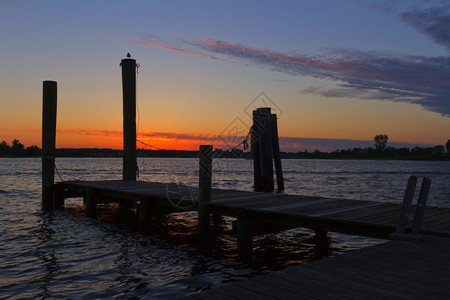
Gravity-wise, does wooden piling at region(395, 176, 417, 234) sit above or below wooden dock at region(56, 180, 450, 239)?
above

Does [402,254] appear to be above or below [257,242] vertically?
above

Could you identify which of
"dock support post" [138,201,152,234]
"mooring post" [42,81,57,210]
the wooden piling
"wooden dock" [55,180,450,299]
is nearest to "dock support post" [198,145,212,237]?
"wooden dock" [55,180,450,299]

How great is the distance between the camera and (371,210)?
791 cm

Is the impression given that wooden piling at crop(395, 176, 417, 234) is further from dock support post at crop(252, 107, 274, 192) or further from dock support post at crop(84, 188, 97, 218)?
dock support post at crop(252, 107, 274, 192)

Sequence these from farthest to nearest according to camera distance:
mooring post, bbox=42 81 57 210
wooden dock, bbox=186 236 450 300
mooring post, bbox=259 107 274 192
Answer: mooring post, bbox=259 107 274 192, mooring post, bbox=42 81 57 210, wooden dock, bbox=186 236 450 300

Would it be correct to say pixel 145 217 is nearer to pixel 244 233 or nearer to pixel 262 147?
pixel 244 233

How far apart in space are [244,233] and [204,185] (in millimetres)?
1420

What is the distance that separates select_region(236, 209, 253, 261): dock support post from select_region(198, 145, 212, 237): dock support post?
1.00 meters

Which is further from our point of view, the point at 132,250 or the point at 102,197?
the point at 102,197

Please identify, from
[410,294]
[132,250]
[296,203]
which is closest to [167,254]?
[132,250]

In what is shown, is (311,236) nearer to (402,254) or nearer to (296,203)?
(296,203)

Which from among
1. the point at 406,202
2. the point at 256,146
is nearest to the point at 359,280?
the point at 406,202

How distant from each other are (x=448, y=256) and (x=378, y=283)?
1633 mm

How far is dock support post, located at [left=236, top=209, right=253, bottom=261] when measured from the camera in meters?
7.93
